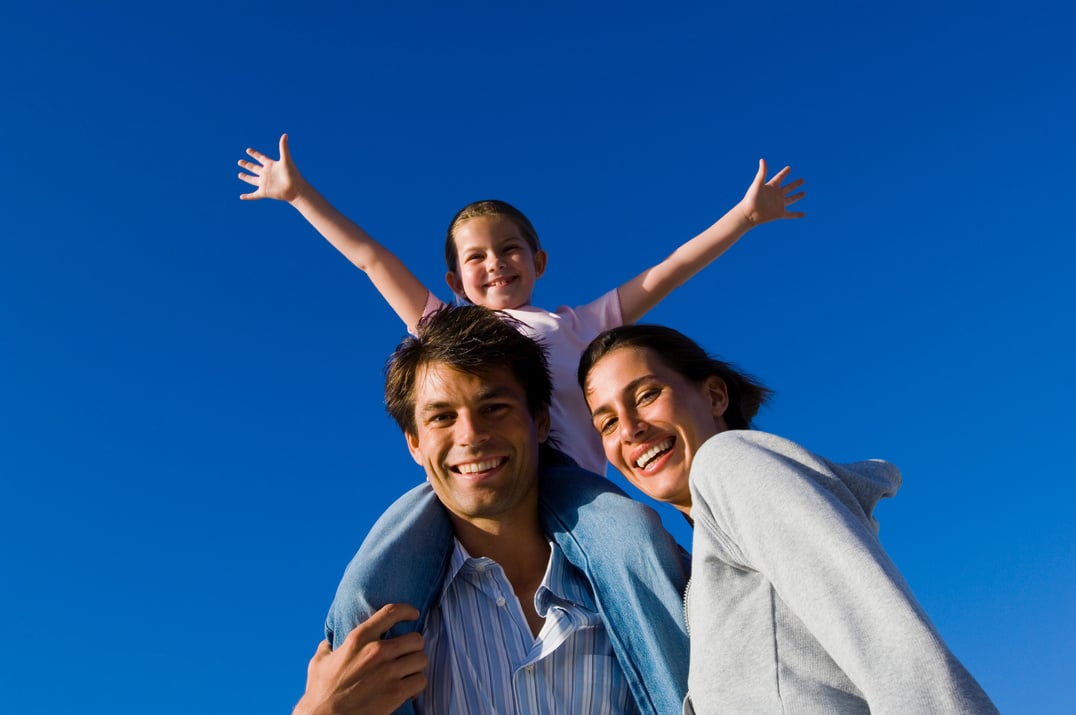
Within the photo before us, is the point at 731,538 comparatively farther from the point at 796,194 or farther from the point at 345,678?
the point at 796,194

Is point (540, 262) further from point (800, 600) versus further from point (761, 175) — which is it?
point (800, 600)

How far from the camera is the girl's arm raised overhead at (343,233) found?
7.32m

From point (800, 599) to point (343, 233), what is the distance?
18.2ft

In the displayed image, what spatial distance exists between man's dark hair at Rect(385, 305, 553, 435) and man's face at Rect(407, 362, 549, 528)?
51mm

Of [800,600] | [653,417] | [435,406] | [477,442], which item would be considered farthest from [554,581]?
[800,600]

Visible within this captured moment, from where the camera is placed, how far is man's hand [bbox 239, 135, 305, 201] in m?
7.63

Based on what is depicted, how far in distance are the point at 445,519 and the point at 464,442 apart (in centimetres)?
49

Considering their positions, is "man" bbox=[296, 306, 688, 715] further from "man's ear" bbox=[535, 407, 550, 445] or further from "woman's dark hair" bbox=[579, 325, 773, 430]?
"woman's dark hair" bbox=[579, 325, 773, 430]

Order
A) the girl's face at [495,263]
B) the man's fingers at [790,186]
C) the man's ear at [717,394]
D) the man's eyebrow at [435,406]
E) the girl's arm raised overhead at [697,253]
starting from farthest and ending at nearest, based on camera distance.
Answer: the man's fingers at [790,186] → the girl's arm raised overhead at [697,253] → the girl's face at [495,263] → the man's eyebrow at [435,406] → the man's ear at [717,394]

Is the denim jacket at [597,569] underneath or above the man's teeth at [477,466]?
underneath

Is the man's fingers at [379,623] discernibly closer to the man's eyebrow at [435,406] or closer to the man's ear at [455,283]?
the man's eyebrow at [435,406]

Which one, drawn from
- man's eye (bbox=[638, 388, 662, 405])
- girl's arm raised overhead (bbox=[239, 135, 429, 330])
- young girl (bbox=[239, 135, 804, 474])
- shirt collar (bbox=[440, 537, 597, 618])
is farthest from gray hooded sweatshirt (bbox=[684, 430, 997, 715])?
girl's arm raised overhead (bbox=[239, 135, 429, 330])

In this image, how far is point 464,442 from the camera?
479 centimetres

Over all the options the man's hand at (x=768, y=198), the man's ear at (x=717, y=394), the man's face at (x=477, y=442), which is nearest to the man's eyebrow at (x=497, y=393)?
the man's face at (x=477, y=442)
